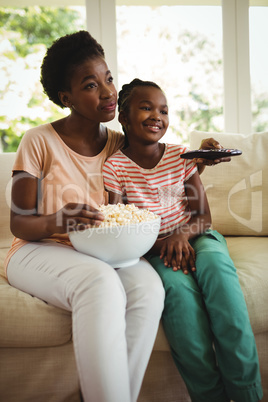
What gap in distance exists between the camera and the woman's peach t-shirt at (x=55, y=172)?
1.33 m

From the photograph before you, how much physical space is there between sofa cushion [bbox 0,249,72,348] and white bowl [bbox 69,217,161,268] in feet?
0.72

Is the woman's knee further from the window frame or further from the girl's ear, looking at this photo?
the window frame

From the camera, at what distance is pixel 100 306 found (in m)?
0.96

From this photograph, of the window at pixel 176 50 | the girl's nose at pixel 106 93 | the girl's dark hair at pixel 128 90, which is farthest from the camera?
the window at pixel 176 50

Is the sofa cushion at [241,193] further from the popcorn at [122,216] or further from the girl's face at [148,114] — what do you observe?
the popcorn at [122,216]

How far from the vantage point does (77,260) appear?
1.11 m

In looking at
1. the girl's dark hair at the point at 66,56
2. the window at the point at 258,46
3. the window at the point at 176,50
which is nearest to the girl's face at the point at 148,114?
the girl's dark hair at the point at 66,56

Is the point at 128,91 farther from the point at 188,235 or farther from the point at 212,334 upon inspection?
the point at 212,334

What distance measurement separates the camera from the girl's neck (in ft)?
4.91

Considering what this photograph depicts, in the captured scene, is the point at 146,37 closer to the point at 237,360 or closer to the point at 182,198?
the point at 182,198

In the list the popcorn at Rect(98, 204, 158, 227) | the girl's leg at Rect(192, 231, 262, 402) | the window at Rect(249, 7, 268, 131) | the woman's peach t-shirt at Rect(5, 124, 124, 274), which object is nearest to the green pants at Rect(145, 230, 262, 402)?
the girl's leg at Rect(192, 231, 262, 402)

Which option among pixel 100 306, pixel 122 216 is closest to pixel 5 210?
pixel 122 216

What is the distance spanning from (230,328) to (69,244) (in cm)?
62

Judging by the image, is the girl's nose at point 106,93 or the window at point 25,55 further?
the window at point 25,55
